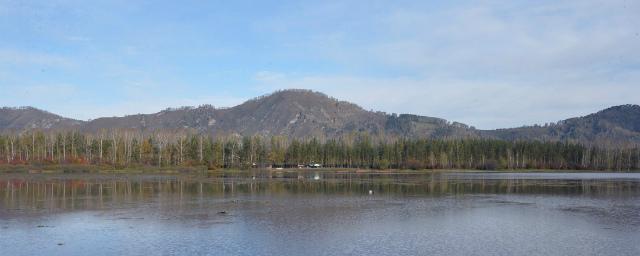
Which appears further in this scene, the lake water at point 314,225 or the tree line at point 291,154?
the tree line at point 291,154

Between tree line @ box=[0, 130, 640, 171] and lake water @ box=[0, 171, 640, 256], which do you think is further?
tree line @ box=[0, 130, 640, 171]

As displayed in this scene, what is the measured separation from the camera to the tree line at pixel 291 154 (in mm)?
145750

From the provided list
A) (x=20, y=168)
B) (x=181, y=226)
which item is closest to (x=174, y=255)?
(x=181, y=226)

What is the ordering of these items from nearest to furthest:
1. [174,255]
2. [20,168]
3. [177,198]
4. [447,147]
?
1. [174,255]
2. [177,198]
3. [20,168]
4. [447,147]

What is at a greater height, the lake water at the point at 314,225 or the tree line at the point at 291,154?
the tree line at the point at 291,154

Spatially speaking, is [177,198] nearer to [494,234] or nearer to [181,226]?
[181,226]

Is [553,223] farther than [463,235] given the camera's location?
Yes

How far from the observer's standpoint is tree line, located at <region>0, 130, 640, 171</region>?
146 meters

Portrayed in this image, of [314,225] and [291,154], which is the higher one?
Answer: [291,154]

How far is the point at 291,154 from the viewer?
16525 cm

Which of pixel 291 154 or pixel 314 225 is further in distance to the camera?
pixel 291 154

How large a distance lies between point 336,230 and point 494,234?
8753mm

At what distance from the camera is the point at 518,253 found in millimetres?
25594

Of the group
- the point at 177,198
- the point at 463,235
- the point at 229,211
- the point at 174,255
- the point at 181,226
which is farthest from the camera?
the point at 177,198
